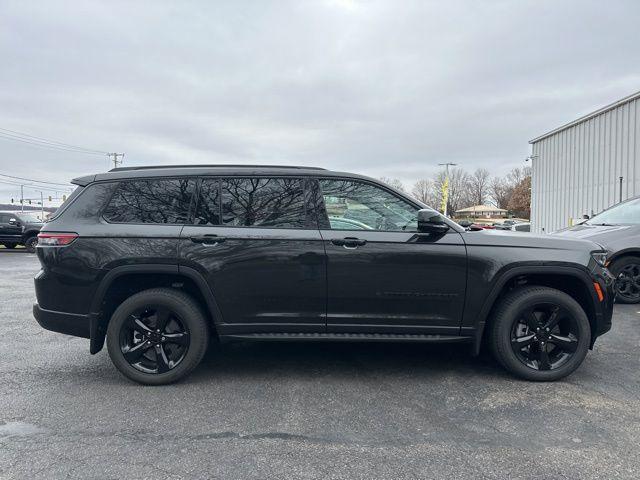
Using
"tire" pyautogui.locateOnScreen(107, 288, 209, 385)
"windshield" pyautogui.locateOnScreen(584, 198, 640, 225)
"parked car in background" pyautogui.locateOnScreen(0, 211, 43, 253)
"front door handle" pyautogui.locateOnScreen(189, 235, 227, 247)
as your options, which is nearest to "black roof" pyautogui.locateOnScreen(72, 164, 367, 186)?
"front door handle" pyautogui.locateOnScreen(189, 235, 227, 247)

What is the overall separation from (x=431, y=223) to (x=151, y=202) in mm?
2389

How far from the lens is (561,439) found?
115 inches

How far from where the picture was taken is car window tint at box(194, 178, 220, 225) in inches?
153

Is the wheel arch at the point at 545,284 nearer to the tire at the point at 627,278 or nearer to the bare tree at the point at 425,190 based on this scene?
the tire at the point at 627,278

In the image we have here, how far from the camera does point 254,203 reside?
393cm

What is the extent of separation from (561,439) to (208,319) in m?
2.80

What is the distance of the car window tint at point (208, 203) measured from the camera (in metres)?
3.88

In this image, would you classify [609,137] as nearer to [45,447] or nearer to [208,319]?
[208,319]

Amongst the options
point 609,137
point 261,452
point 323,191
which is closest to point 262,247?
point 323,191

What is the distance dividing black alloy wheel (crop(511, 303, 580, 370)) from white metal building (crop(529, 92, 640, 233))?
374 inches

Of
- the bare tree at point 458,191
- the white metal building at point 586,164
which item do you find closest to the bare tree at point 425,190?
the bare tree at point 458,191

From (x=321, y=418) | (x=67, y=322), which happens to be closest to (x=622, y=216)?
(x=321, y=418)

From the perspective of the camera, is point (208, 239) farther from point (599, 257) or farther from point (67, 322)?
point (599, 257)

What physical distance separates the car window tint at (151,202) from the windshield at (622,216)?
6845 mm
